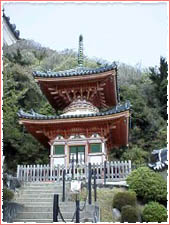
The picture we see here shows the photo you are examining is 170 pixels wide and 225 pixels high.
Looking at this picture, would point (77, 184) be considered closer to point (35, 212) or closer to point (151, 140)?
point (35, 212)

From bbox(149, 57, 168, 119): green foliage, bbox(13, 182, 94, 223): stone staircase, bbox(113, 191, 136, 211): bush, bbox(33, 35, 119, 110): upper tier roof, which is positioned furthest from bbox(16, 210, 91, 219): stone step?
bbox(149, 57, 168, 119): green foliage

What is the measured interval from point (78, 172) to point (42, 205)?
11.3 ft

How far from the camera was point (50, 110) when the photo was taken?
23438mm

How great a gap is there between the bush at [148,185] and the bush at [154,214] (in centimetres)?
83

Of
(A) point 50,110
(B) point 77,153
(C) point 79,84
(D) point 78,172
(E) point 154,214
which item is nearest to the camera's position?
(E) point 154,214

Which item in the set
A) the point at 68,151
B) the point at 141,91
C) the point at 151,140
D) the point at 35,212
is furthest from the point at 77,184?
the point at 141,91

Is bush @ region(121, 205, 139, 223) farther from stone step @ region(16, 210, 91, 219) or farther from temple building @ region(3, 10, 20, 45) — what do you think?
temple building @ region(3, 10, 20, 45)

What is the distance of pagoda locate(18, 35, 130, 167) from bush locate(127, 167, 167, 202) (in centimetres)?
381

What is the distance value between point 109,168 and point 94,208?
465 cm

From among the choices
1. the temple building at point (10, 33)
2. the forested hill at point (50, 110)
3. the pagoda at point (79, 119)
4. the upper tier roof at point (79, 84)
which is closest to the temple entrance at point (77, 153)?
the pagoda at point (79, 119)

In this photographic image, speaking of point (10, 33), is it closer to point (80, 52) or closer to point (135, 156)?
point (80, 52)

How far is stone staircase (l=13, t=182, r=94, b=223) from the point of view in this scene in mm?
8870

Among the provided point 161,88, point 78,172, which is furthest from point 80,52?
point 161,88

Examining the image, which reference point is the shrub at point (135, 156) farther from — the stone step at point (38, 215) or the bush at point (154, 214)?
the stone step at point (38, 215)
